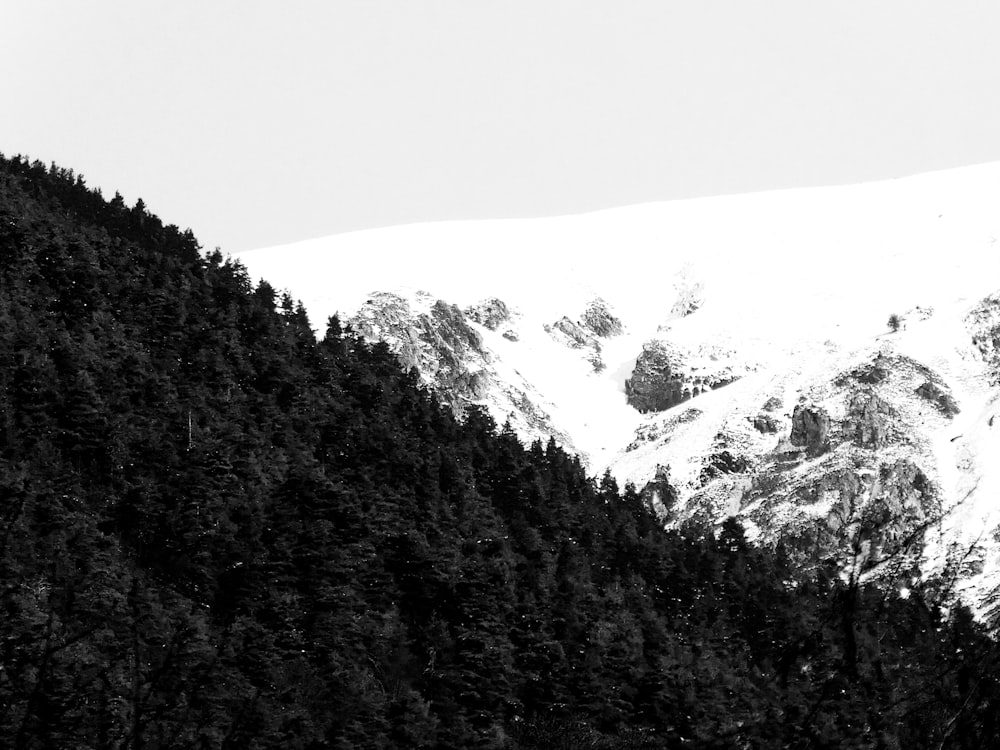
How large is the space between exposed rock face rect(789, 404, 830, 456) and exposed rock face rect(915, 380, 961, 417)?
1356cm

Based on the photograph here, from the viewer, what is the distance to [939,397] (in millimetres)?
177375

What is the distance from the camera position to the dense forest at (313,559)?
59.5 m

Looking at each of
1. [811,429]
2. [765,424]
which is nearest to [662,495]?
[765,424]

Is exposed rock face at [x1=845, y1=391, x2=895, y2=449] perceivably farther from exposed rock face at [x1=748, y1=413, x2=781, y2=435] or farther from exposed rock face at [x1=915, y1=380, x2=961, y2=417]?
exposed rock face at [x1=748, y1=413, x2=781, y2=435]

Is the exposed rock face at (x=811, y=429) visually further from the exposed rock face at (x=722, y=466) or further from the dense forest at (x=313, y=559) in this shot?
the dense forest at (x=313, y=559)

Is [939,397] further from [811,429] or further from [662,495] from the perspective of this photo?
[662,495]

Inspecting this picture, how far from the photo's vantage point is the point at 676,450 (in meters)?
189

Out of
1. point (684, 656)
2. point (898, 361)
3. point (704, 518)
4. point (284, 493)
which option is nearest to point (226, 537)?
point (284, 493)

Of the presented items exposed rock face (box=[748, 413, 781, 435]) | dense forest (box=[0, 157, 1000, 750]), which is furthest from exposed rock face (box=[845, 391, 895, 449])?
dense forest (box=[0, 157, 1000, 750])

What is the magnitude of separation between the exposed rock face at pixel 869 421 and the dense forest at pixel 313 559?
48800mm

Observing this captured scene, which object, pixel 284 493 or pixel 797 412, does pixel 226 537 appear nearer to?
pixel 284 493

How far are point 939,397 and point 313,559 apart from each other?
119784 mm

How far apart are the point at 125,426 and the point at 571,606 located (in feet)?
102

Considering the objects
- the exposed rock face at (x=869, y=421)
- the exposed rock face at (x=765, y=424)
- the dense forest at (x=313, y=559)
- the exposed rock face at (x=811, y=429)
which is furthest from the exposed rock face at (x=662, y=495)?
the dense forest at (x=313, y=559)
